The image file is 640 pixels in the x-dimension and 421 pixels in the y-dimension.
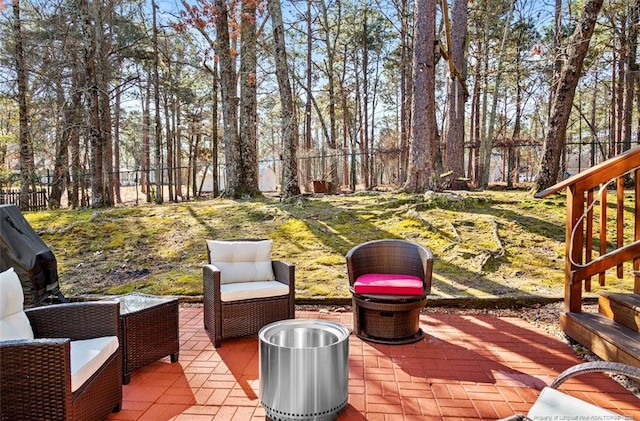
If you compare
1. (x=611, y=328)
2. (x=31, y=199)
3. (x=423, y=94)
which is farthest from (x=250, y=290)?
(x=31, y=199)

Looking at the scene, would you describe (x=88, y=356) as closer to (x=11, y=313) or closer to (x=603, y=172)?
(x=11, y=313)

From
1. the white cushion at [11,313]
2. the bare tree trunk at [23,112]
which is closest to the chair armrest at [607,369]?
the white cushion at [11,313]

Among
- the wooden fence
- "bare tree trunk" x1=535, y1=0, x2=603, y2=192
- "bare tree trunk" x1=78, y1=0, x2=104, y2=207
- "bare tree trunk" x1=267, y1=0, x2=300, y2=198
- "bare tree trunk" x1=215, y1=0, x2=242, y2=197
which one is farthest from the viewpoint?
the wooden fence

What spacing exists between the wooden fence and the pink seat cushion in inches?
451

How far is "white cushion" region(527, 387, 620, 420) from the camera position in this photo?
57.4 inches

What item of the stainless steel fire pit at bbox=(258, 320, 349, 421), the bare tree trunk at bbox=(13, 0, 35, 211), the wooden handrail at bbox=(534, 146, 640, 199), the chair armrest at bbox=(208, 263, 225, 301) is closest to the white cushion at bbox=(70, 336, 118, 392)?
the stainless steel fire pit at bbox=(258, 320, 349, 421)

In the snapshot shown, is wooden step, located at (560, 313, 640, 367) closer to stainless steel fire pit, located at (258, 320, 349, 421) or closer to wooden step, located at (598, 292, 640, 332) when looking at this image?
wooden step, located at (598, 292, 640, 332)

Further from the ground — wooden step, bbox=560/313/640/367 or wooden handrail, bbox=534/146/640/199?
wooden handrail, bbox=534/146/640/199

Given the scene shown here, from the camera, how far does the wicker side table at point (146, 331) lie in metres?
2.58

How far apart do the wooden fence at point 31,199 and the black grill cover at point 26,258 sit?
9233 mm

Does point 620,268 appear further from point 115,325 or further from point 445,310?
point 115,325

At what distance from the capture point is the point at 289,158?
8320mm

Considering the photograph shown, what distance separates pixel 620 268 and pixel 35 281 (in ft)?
16.0

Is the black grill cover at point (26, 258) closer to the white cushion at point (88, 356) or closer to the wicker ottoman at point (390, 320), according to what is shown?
the white cushion at point (88, 356)
